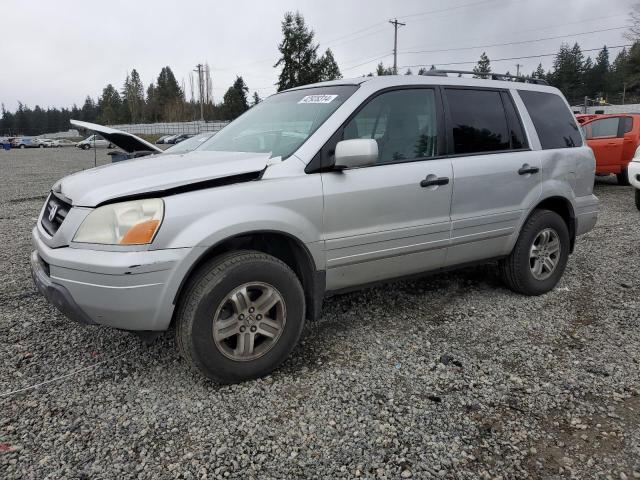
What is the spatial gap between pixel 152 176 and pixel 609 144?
1125cm

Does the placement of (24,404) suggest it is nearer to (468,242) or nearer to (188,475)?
(188,475)

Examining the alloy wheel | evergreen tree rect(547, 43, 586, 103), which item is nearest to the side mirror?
the alloy wheel

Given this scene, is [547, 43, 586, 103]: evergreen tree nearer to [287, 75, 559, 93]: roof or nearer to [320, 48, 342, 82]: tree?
[320, 48, 342, 82]: tree

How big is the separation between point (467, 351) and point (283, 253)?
55.9 inches

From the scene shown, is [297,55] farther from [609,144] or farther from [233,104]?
[609,144]

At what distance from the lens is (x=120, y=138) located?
4.49 m

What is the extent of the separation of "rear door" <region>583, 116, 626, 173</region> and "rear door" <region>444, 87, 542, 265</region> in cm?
829

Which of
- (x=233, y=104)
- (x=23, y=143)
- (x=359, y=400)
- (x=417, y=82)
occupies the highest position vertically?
(x=233, y=104)

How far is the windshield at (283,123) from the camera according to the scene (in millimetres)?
3223

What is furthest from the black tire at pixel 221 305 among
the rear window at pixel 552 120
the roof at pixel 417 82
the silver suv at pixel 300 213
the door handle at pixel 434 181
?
the rear window at pixel 552 120

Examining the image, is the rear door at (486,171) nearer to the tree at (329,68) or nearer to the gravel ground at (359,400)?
the gravel ground at (359,400)

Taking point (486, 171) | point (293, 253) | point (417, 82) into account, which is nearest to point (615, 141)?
point (486, 171)

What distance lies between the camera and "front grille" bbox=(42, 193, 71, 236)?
2.80m

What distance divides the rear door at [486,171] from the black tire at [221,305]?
1.48m
